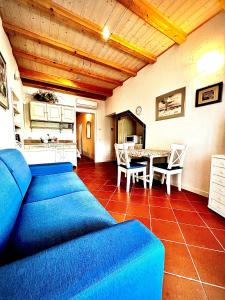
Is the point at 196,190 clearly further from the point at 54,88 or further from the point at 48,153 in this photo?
the point at 54,88

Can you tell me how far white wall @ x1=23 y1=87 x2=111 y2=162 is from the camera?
429 centimetres

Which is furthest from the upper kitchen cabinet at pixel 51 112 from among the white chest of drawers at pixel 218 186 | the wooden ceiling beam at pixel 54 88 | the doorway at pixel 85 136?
the white chest of drawers at pixel 218 186

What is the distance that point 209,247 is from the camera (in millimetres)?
1243

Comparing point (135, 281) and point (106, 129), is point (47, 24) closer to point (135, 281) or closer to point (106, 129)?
point (135, 281)

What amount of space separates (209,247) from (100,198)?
1545 mm

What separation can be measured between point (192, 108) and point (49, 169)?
2.76m

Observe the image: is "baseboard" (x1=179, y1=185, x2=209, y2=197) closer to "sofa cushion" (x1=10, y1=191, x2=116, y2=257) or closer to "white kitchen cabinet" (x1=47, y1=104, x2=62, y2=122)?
"sofa cushion" (x1=10, y1=191, x2=116, y2=257)

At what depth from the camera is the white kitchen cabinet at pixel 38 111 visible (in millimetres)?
4070

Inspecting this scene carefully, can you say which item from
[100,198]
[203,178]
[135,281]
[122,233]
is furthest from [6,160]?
[203,178]

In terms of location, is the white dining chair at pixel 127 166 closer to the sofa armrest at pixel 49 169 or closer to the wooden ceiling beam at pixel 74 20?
the sofa armrest at pixel 49 169

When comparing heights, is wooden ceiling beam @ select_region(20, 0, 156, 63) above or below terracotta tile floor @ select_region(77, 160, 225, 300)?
above

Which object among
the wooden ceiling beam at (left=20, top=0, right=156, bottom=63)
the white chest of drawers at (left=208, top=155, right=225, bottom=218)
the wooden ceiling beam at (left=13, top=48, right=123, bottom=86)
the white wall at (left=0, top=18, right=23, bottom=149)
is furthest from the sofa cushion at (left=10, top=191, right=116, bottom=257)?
the wooden ceiling beam at (left=13, top=48, right=123, bottom=86)

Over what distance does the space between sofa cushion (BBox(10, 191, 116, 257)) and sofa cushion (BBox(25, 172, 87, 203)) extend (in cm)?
13

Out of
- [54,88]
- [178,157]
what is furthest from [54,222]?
[54,88]
